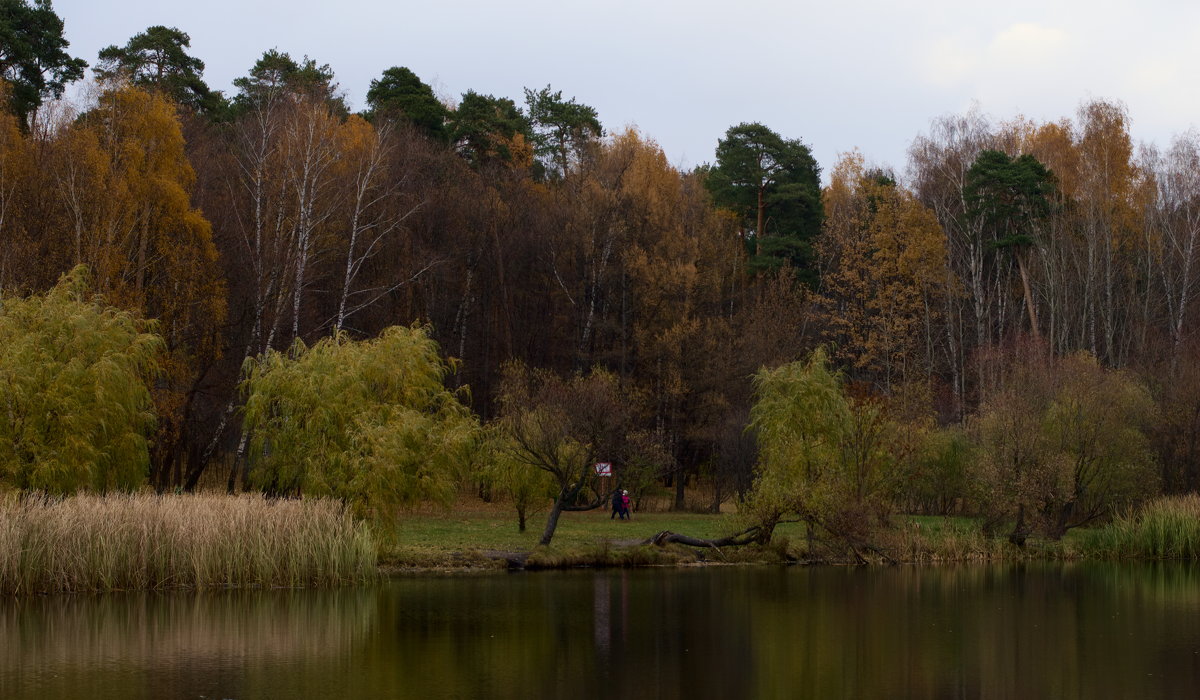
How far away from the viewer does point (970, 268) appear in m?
62.5

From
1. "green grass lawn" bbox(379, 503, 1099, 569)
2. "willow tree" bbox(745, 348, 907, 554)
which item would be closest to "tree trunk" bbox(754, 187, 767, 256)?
"green grass lawn" bbox(379, 503, 1099, 569)

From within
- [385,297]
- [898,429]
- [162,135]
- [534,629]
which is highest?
[162,135]

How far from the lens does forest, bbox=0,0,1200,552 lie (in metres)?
32.9

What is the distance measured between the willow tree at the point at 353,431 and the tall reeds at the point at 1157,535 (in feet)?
74.7

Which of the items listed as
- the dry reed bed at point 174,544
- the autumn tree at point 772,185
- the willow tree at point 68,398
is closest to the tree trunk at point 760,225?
the autumn tree at point 772,185

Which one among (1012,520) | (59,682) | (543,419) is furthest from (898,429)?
(59,682)

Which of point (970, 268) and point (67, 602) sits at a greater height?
point (970, 268)

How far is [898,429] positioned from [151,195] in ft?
89.0

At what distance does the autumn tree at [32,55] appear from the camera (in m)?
50.7

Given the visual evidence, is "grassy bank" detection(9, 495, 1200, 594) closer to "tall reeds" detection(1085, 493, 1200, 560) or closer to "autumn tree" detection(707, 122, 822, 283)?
"tall reeds" detection(1085, 493, 1200, 560)

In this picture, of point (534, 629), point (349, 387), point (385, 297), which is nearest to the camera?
point (534, 629)

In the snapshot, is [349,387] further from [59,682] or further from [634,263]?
[634,263]

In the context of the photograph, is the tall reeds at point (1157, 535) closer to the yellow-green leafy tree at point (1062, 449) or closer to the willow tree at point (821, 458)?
the yellow-green leafy tree at point (1062, 449)

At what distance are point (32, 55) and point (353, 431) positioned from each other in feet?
107
